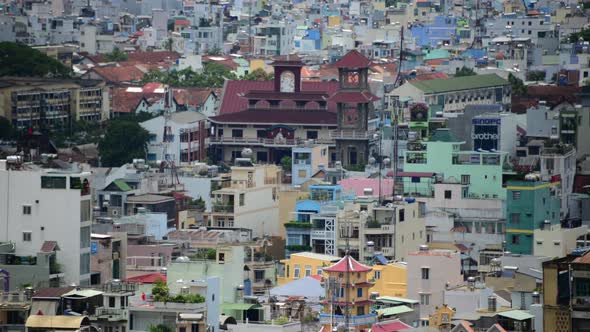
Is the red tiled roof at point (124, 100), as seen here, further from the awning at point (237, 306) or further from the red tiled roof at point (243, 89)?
the awning at point (237, 306)

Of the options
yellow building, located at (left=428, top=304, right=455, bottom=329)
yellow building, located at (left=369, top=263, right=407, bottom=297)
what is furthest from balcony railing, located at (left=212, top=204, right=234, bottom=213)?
yellow building, located at (left=428, top=304, right=455, bottom=329)

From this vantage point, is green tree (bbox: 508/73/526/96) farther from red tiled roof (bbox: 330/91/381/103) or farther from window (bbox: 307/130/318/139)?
window (bbox: 307/130/318/139)

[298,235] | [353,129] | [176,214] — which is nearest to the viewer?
[298,235]

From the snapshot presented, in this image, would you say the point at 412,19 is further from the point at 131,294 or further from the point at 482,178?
the point at 131,294

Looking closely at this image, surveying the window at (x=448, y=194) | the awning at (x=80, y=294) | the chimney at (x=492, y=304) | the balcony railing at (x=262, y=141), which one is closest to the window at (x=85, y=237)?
the awning at (x=80, y=294)

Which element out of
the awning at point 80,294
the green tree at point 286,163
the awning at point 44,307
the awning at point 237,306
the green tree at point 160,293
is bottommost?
the awning at point 237,306

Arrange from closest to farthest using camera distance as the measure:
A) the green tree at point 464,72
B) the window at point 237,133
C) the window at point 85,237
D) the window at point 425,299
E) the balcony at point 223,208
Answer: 1. the window at point 85,237
2. the window at point 425,299
3. the balcony at point 223,208
4. the window at point 237,133
5. the green tree at point 464,72

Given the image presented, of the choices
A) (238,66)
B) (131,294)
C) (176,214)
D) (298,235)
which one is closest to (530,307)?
(131,294)
